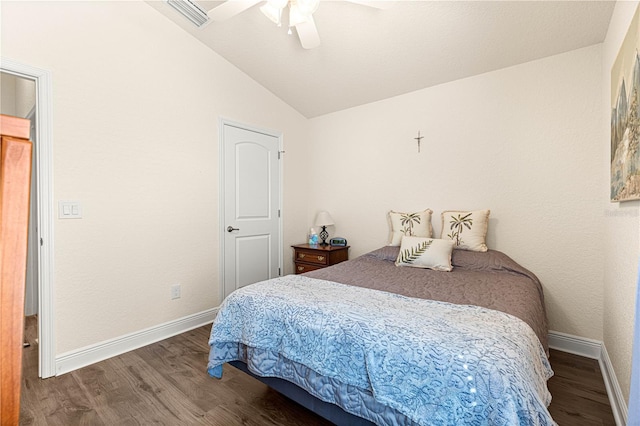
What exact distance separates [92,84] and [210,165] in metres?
1.09

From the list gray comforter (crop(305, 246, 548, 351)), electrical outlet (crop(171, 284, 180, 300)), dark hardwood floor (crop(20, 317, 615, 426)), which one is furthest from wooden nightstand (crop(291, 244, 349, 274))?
dark hardwood floor (crop(20, 317, 615, 426))

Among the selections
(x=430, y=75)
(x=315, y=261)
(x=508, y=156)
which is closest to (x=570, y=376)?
(x=508, y=156)

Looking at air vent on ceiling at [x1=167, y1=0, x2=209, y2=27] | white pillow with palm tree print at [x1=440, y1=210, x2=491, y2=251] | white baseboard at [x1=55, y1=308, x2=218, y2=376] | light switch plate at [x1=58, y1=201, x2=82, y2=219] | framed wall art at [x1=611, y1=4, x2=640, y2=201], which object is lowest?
white baseboard at [x1=55, y1=308, x2=218, y2=376]

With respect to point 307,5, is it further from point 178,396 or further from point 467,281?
point 178,396

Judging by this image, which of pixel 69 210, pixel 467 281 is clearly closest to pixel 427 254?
pixel 467 281

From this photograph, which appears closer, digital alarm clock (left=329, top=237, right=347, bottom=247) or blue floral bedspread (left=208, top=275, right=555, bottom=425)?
blue floral bedspread (left=208, top=275, right=555, bottom=425)

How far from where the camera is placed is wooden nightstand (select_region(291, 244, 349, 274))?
3.39m

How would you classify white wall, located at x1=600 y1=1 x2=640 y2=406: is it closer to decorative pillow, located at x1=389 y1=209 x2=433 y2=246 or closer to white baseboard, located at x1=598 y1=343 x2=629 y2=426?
white baseboard, located at x1=598 y1=343 x2=629 y2=426

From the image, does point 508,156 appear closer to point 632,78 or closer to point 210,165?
point 632,78

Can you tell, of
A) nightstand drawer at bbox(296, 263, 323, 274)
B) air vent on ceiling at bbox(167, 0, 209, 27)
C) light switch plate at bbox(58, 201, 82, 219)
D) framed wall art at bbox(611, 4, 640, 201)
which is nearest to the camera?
framed wall art at bbox(611, 4, 640, 201)

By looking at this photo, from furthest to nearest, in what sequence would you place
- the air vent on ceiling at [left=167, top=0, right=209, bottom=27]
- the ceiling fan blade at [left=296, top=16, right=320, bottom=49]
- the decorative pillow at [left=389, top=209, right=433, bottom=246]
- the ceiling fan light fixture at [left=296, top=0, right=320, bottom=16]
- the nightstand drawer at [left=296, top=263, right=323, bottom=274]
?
the nightstand drawer at [left=296, top=263, right=323, bottom=274]
the decorative pillow at [left=389, top=209, right=433, bottom=246]
the air vent on ceiling at [left=167, top=0, right=209, bottom=27]
the ceiling fan blade at [left=296, top=16, right=320, bottom=49]
the ceiling fan light fixture at [left=296, top=0, right=320, bottom=16]

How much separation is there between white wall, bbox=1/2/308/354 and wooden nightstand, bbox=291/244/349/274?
38.1 inches

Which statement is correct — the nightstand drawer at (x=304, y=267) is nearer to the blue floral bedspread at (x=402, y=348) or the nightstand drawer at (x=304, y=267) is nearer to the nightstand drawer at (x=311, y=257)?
the nightstand drawer at (x=311, y=257)

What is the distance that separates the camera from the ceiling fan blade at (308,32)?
6.64ft
